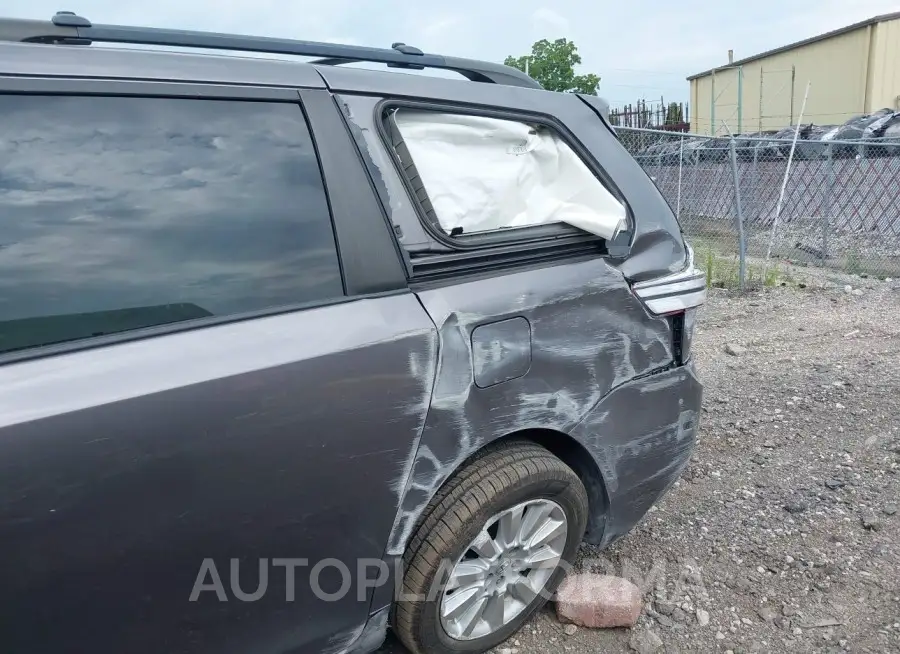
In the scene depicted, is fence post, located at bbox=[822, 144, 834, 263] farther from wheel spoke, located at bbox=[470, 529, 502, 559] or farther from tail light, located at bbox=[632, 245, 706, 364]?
wheel spoke, located at bbox=[470, 529, 502, 559]

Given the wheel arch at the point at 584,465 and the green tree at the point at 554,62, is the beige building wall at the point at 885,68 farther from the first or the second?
the wheel arch at the point at 584,465

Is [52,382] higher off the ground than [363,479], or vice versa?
[52,382]

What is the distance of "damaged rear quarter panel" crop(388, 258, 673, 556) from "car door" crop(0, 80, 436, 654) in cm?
7

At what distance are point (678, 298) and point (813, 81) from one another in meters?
26.7

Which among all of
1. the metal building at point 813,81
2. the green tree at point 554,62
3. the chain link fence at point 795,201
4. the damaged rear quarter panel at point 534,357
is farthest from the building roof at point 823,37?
the damaged rear quarter panel at point 534,357

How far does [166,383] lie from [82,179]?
0.47 m

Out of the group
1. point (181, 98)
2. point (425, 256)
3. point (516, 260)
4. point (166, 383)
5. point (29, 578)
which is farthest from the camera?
point (516, 260)

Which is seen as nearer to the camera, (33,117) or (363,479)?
(33,117)

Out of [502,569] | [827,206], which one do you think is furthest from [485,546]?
[827,206]

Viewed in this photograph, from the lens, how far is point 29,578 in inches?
48.5

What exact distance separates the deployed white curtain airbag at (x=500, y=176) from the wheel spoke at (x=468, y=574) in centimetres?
101

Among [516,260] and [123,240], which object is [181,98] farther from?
[516,260]

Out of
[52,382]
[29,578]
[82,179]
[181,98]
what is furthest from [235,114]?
[29,578]

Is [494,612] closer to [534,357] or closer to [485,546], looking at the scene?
[485,546]
